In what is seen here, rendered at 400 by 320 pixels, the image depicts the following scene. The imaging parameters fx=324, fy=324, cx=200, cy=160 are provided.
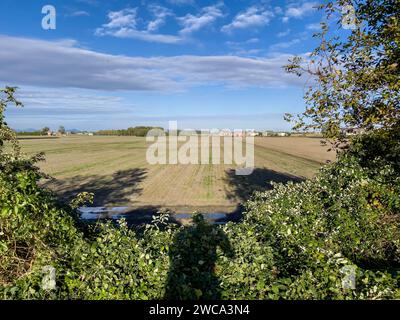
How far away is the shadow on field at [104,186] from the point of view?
87.2 ft

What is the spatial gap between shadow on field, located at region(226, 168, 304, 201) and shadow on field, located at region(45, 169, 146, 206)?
8940 mm

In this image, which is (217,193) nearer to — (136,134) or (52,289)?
(52,289)

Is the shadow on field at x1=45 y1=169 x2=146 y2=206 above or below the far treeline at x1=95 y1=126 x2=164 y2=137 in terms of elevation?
below

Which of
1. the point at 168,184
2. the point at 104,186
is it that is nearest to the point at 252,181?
the point at 168,184

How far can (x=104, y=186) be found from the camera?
3114cm

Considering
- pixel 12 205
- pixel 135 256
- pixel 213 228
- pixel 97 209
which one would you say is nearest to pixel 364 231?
pixel 213 228

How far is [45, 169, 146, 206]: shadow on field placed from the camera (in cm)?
2659

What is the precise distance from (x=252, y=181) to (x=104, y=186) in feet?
48.7

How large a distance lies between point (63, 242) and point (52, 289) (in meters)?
1.04

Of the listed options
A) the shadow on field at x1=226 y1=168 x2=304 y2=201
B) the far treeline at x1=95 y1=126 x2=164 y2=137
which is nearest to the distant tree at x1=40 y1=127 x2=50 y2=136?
the far treeline at x1=95 y1=126 x2=164 y2=137

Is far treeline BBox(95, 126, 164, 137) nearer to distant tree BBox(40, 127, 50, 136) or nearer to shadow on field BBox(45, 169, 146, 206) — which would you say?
distant tree BBox(40, 127, 50, 136)

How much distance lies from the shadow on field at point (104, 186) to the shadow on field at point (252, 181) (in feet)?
29.3

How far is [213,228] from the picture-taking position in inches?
279

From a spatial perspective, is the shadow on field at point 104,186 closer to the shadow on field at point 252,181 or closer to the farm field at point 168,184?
the farm field at point 168,184
